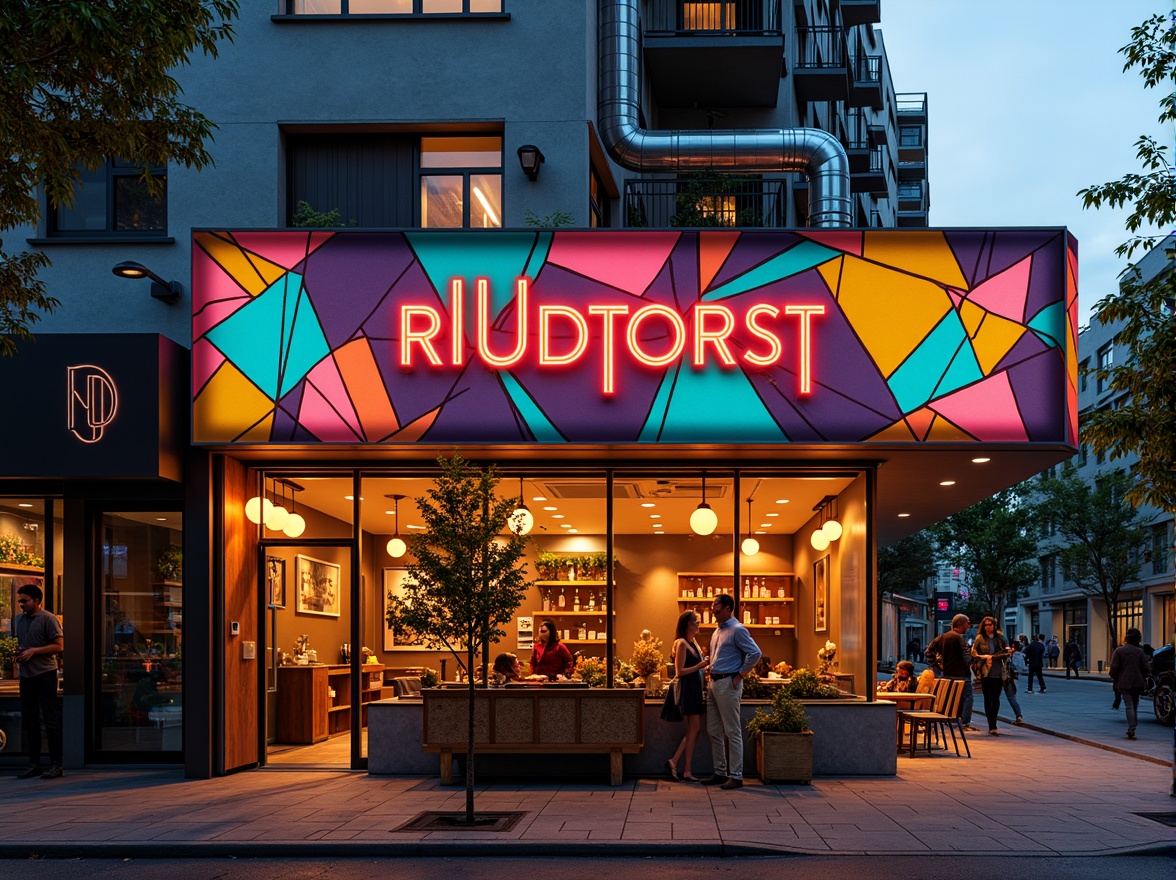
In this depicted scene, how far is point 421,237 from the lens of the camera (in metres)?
13.7

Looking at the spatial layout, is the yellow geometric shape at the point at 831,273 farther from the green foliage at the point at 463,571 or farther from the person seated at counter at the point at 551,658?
the person seated at counter at the point at 551,658

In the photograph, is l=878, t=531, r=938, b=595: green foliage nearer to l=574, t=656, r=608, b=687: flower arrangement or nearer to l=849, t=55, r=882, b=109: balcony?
l=849, t=55, r=882, b=109: balcony

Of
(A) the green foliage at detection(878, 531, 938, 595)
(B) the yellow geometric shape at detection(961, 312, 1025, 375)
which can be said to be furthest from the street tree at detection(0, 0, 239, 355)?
(A) the green foliage at detection(878, 531, 938, 595)

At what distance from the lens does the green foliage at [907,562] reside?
Result: 52175 mm

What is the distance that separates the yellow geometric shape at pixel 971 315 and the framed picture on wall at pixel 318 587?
9854mm

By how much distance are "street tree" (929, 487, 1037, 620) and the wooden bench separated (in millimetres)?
39888

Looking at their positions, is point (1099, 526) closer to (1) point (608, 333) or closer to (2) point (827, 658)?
(2) point (827, 658)

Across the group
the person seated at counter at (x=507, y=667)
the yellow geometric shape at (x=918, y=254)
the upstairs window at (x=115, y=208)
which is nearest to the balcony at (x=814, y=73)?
the yellow geometric shape at (x=918, y=254)

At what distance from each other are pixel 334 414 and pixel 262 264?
202cm

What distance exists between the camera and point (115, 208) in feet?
53.0

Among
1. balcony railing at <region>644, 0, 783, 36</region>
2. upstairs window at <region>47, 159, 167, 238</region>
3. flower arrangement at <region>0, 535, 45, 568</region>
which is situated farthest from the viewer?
balcony railing at <region>644, 0, 783, 36</region>

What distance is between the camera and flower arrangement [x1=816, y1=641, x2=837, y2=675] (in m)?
16.3

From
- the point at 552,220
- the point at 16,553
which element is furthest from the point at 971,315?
the point at 16,553

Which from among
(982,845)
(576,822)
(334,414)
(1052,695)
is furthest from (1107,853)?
(1052,695)
